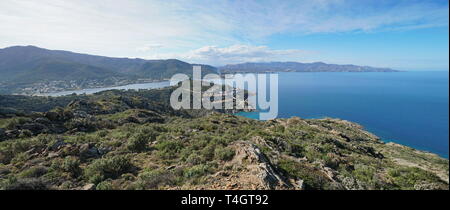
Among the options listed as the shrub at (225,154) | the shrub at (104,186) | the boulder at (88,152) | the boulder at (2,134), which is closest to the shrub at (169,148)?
the shrub at (225,154)

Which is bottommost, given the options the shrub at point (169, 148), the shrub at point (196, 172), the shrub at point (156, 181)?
the shrub at point (169, 148)

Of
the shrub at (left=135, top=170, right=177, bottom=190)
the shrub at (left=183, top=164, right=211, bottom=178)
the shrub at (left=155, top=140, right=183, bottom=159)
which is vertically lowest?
the shrub at (left=155, top=140, right=183, bottom=159)

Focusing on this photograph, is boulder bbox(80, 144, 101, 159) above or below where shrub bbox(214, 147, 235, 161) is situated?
below

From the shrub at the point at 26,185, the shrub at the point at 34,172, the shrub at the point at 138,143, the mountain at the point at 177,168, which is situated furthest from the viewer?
the shrub at the point at 138,143

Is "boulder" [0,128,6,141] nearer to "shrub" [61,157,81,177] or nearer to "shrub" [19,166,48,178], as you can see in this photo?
"shrub" [19,166,48,178]

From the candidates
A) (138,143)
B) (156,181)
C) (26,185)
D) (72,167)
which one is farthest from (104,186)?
(138,143)

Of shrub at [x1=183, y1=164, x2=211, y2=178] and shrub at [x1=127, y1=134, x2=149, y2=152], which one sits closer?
shrub at [x1=183, y1=164, x2=211, y2=178]

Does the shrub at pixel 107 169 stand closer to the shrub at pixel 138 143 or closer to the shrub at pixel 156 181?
the shrub at pixel 156 181

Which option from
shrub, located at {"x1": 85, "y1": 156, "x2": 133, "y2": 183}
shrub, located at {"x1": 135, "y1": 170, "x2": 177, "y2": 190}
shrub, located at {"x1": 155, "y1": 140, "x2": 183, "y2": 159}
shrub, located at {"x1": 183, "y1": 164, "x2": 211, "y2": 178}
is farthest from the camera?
shrub, located at {"x1": 155, "y1": 140, "x2": 183, "y2": 159}

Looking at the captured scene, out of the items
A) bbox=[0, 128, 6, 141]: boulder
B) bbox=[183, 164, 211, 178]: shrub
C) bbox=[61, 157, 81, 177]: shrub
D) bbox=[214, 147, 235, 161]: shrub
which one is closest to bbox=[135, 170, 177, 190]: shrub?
bbox=[183, 164, 211, 178]: shrub

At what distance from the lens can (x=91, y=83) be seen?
17188cm
